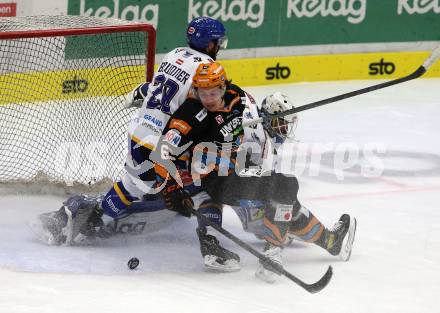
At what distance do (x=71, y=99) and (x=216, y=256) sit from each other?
1689 mm

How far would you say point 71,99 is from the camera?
593cm

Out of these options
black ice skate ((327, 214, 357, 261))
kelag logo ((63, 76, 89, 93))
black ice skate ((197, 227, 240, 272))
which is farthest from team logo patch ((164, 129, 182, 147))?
kelag logo ((63, 76, 89, 93))

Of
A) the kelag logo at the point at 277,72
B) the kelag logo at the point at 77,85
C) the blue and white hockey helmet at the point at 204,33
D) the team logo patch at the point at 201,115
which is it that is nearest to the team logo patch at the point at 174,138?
the team logo patch at the point at 201,115

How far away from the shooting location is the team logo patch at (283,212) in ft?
15.5

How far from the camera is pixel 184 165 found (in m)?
4.91

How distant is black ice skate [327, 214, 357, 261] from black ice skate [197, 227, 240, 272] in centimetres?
51

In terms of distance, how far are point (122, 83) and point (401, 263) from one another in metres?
1.88

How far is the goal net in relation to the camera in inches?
221

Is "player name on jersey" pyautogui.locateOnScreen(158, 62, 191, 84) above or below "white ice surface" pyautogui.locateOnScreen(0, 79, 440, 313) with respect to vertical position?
above

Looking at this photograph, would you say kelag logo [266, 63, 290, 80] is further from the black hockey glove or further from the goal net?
the black hockey glove

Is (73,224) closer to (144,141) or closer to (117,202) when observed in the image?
(117,202)

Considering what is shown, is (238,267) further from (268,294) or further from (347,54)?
(347,54)

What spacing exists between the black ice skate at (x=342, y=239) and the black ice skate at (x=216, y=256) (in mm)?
511

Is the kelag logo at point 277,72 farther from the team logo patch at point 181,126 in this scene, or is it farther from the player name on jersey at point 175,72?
the team logo patch at point 181,126
